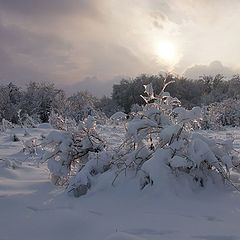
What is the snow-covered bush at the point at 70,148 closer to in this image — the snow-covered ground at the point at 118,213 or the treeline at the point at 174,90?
the snow-covered ground at the point at 118,213

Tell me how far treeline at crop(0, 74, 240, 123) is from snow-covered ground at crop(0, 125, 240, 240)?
429 cm

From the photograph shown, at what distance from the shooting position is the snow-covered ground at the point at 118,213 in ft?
5.42

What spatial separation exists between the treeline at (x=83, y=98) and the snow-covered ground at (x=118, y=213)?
14.1 ft

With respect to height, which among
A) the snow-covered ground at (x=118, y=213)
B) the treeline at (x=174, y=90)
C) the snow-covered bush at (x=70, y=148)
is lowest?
the snow-covered ground at (x=118, y=213)

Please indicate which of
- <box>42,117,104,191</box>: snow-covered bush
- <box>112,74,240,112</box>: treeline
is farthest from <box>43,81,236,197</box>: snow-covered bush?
<box>112,74,240,112</box>: treeline

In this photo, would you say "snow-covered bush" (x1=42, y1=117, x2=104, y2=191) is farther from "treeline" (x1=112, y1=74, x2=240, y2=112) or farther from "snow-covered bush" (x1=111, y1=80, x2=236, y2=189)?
"treeline" (x1=112, y1=74, x2=240, y2=112)

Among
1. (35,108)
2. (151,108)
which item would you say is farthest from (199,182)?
(35,108)

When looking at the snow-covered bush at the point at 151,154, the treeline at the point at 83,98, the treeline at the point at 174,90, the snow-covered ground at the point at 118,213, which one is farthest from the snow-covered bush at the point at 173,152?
the treeline at the point at 174,90

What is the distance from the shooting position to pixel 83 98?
17078mm

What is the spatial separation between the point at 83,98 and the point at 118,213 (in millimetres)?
15377

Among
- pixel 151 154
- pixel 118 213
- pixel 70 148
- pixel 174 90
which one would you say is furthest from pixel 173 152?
pixel 174 90

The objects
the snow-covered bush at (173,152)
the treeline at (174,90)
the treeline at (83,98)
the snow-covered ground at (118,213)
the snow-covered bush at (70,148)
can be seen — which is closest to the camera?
the snow-covered ground at (118,213)

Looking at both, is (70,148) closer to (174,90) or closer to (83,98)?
(83,98)

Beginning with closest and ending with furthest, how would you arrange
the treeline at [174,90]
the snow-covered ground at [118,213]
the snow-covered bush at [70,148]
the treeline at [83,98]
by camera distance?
the snow-covered ground at [118,213]
the snow-covered bush at [70,148]
the treeline at [83,98]
the treeline at [174,90]
